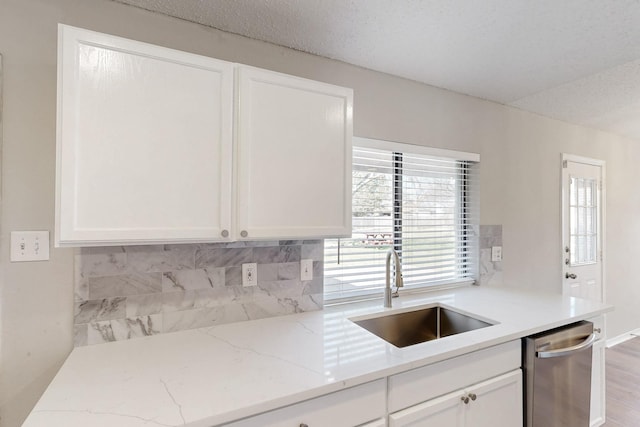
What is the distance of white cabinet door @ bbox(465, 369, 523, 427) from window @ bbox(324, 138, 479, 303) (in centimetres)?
82

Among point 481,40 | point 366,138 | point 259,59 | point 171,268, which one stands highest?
point 481,40

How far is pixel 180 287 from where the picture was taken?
1.50m

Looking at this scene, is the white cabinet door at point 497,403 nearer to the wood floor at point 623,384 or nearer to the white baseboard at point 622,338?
the wood floor at point 623,384

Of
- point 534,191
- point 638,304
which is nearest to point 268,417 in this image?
point 534,191

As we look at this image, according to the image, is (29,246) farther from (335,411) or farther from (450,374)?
(450,374)

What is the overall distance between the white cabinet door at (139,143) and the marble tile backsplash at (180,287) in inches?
13.5

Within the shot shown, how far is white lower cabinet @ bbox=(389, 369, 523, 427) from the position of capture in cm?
123

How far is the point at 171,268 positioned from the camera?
4.86 feet

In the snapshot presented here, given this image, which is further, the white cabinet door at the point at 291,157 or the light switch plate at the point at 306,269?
the light switch plate at the point at 306,269

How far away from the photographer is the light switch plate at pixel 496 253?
2574mm

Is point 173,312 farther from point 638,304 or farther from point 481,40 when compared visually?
point 638,304

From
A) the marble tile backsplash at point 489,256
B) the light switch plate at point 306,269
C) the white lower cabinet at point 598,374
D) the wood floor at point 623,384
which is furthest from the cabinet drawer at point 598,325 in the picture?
the light switch plate at point 306,269

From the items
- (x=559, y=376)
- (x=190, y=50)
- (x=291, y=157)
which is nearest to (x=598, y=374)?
(x=559, y=376)

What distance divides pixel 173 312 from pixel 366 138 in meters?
1.46
